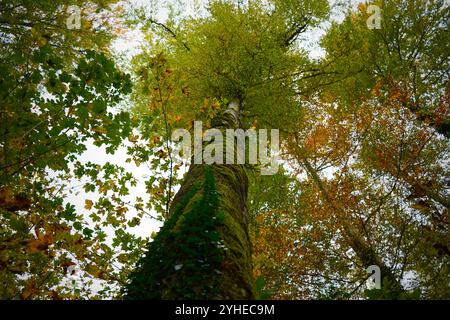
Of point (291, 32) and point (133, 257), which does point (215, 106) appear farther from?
point (291, 32)

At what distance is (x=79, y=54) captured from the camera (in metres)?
8.48

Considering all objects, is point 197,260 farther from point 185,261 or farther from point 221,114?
point 221,114

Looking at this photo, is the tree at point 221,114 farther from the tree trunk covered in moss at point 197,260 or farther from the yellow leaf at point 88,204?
the yellow leaf at point 88,204

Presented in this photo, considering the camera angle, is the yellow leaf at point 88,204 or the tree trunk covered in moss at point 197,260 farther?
the yellow leaf at point 88,204

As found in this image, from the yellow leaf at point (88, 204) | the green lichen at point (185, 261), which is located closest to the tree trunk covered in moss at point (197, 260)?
the green lichen at point (185, 261)

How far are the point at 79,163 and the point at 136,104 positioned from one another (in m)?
5.08

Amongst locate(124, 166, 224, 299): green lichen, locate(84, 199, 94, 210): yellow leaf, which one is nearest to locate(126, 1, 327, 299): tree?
locate(124, 166, 224, 299): green lichen

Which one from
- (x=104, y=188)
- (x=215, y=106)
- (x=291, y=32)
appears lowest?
(x=104, y=188)

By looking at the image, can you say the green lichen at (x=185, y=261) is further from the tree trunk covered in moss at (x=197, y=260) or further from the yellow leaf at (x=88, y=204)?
the yellow leaf at (x=88, y=204)

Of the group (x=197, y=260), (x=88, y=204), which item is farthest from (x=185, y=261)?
(x=88, y=204)

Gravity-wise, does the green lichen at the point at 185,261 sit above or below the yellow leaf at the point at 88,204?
below
